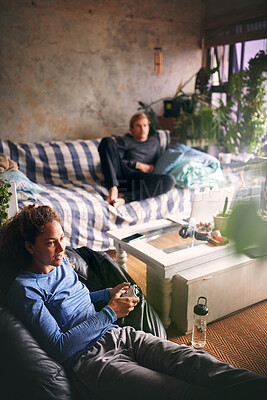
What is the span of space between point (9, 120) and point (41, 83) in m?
0.49

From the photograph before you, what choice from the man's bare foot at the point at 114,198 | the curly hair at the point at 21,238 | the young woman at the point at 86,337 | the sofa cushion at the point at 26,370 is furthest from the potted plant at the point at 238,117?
the sofa cushion at the point at 26,370

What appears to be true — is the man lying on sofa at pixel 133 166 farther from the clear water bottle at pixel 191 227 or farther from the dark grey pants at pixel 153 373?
the dark grey pants at pixel 153 373

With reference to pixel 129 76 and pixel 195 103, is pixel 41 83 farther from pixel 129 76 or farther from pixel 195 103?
pixel 195 103

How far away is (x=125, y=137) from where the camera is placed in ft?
12.2

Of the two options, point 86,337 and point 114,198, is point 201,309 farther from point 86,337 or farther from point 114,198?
point 114,198

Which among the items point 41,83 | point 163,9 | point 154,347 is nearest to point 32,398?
point 154,347

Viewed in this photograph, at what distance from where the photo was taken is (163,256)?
2074 mm

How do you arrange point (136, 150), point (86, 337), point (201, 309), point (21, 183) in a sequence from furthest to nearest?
point (136, 150), point (21, 183), point (201, 309), point (86, 337)

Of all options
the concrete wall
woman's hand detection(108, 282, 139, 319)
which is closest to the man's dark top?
the concrete wall

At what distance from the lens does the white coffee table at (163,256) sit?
2.03m

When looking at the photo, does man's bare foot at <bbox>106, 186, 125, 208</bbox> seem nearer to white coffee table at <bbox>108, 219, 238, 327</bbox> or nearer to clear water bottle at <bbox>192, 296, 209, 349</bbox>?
white coffee table at <bbox>108, 219, 238, 327</bbox>

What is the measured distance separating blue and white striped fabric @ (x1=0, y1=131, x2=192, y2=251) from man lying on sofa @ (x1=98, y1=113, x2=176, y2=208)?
0.10 metres

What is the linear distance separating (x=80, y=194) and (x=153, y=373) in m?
2.11

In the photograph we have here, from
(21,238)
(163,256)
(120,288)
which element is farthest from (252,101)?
(21,238)
